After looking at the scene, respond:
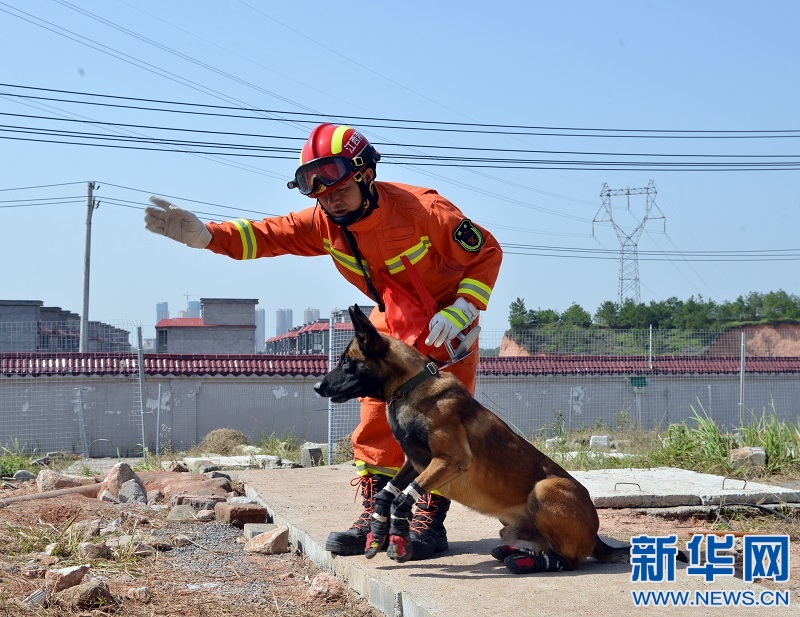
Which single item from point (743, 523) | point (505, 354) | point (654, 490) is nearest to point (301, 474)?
point (654, 490)

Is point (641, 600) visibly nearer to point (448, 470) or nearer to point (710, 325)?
point (448, 470)

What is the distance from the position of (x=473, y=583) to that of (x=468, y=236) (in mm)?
1731

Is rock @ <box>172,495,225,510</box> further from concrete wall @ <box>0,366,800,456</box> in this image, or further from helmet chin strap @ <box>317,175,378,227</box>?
concrete wall @ <box>0,366,800,456</box>

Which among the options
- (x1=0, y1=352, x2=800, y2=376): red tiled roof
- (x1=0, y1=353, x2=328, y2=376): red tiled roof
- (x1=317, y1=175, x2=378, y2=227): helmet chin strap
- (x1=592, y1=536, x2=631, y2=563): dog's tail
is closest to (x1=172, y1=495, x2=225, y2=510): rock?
(x1=317, y1=175, x2=378, y2=227): helmet chin strap

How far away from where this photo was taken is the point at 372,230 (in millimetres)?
4359

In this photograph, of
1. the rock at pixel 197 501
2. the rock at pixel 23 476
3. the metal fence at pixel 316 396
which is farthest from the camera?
the metal fence at pixel 316 396

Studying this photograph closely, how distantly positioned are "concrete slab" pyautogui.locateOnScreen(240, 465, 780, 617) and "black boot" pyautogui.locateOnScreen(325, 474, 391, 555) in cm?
6

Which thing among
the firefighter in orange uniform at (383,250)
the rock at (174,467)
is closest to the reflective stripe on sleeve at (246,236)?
the firefighter in orange uniform at (383,250)

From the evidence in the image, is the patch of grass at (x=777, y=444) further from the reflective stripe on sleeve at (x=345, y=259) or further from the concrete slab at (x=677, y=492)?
the reflective stripe on sleeve at (x=345, y=259)

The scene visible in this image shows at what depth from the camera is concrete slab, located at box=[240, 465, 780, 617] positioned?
3.31 metres

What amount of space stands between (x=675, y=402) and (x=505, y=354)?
189 inches

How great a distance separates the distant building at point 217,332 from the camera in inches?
1478

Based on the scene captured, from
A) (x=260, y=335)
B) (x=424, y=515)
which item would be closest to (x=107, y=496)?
(x=424, y=515)

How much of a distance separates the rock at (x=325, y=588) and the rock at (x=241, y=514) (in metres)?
2.04
